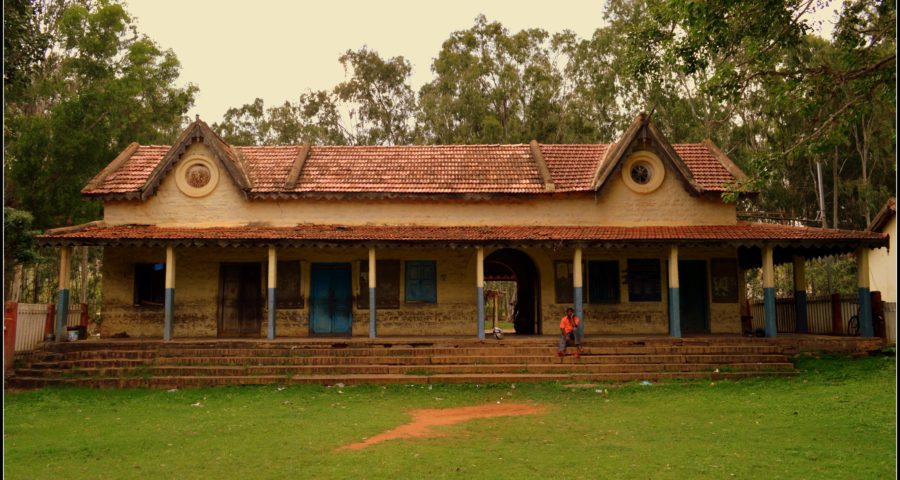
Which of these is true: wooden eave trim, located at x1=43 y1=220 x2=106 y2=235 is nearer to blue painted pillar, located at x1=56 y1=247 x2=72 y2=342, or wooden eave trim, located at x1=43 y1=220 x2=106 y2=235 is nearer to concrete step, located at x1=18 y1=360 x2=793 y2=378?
blue painted pillar, located at x1=56 y1=247 x2=72 y2=342

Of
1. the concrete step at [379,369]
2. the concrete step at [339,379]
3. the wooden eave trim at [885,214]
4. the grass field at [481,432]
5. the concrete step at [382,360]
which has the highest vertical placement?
the wooden eave trim at [885,214]

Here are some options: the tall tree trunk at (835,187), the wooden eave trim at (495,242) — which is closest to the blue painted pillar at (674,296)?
the wooden eave trim at (495,242)

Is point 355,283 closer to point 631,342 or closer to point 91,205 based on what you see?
point 631,342

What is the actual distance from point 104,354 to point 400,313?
7.29 meters

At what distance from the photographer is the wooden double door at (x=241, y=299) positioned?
777 inches

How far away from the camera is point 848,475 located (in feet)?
26.3

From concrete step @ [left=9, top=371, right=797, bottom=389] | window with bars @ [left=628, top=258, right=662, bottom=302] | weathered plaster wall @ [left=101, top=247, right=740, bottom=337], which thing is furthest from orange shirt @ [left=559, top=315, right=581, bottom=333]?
window with bars @ [left=628, top=258, right=662, bottom=302]

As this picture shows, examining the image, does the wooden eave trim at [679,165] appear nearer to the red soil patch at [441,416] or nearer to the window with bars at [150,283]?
the red soil patch at [441,416]

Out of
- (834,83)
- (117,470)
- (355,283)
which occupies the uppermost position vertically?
(834,83)

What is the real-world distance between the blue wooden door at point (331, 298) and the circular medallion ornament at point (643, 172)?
8231 mm

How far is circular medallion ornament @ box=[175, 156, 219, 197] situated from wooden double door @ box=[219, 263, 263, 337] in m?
2.19

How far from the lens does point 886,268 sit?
1044 inches

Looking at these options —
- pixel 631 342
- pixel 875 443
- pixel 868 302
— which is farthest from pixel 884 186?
pixel 875 443

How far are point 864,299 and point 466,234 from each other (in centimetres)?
989
